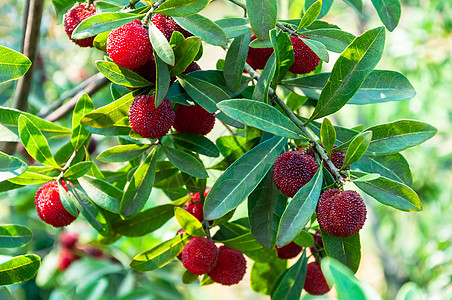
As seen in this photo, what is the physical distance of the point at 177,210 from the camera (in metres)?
0.65

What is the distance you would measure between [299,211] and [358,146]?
0.09 m

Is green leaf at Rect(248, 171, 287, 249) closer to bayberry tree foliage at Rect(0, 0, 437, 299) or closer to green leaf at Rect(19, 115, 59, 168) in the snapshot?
bayberry tree foliage at Rect(0, 0, 437, 299)

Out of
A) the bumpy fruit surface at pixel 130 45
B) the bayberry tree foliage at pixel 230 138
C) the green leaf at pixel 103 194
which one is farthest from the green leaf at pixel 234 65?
the green leaf at pixel 103 194

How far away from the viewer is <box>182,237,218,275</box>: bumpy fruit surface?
65 cm

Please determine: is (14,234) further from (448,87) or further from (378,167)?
(448,87)

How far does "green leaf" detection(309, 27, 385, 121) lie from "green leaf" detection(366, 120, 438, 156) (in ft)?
0.19

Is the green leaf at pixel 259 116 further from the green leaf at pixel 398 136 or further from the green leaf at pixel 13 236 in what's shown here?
the green leaf at pixel 13 236

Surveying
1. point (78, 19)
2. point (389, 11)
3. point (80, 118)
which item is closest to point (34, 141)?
point (80, 118)

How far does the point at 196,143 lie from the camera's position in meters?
0.66

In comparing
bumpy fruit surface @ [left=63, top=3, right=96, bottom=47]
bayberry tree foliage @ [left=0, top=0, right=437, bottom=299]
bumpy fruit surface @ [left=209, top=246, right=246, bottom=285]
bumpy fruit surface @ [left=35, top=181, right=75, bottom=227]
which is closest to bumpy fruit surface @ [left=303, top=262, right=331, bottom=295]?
bayberry tree foliage @ [left=0, top=0, right=437, bottom=299]

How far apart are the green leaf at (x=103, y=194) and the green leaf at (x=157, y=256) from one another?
0.09 m

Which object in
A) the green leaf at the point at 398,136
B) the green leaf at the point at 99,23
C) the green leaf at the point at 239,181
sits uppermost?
the green leaf at the point at 99,23

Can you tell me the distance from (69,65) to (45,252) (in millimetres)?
747

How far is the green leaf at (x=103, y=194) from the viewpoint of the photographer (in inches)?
25.6
